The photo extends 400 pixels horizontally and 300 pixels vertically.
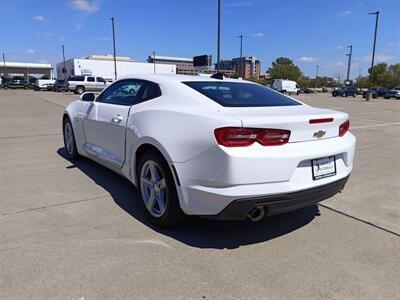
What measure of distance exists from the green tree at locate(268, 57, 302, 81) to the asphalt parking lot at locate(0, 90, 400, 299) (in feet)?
323

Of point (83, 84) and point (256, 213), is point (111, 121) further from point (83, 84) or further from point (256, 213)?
point (83, 84)

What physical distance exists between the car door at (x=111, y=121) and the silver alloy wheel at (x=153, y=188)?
55 cm

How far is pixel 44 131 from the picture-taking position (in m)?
9.30

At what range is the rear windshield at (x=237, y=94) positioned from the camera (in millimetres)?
3123

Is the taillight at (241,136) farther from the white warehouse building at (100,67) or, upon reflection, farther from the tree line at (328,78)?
the tree line at (328,78)

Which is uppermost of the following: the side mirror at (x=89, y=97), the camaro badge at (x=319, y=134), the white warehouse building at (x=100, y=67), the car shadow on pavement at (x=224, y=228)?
the white warehouse building at (x=100, y=67)

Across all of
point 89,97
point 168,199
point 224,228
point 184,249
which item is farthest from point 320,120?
point 89,97

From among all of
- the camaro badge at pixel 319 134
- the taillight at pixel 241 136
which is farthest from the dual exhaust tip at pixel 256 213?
the camaro badge at pixel 319 134

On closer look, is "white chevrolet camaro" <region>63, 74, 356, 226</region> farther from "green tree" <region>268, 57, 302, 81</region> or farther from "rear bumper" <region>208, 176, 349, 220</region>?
"green tree" <region>268, 57, 302, 81</region>

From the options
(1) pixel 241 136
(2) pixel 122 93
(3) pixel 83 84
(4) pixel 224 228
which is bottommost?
(4) pixel 224 228

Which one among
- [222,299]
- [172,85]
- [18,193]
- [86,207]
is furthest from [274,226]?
[18,193]

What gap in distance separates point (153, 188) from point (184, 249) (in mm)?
724

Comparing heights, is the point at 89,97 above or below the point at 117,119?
above

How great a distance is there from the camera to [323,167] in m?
2.91
